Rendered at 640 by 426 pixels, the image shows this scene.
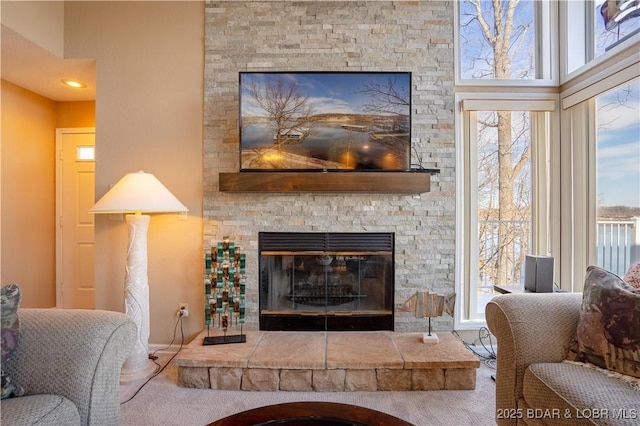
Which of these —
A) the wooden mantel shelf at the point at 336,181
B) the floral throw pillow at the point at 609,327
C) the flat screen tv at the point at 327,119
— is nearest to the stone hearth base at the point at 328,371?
the floral throw pillow at the point at 609,327

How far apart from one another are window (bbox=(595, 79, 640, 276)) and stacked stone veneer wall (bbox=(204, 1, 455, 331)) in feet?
3.57

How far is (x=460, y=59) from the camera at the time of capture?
283 cm

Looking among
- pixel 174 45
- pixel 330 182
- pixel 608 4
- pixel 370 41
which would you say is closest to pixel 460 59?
pixel 370 41

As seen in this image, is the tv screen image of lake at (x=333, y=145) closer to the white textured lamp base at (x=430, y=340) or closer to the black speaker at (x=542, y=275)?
the black speaker at (x=542, y=275)

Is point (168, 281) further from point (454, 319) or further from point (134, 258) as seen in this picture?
point (454, 319)

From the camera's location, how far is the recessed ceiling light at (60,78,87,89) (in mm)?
3140

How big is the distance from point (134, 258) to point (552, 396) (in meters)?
2.54

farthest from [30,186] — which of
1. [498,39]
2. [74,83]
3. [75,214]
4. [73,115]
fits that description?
[498,39]

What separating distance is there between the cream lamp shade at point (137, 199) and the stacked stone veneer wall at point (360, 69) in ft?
1.56

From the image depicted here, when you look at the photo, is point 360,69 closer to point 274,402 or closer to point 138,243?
point 138,243

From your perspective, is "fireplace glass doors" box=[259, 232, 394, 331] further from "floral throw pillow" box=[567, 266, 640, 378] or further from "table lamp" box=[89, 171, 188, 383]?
"floral throw pillow" box=[567, 266, 640, 378]

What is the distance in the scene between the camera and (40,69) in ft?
9.57

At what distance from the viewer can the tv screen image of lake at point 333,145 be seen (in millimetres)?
2492

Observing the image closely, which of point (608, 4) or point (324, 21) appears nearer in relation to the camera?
point (608, 4)
